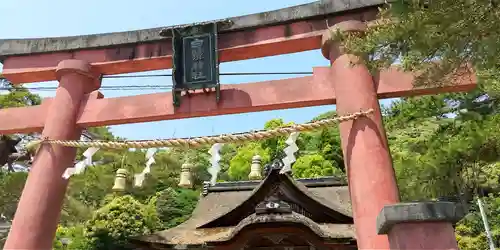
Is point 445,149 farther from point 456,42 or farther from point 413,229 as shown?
point 413,229

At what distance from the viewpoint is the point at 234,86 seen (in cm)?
586

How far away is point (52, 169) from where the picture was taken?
5.62 meters

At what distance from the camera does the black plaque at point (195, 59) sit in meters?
5.76

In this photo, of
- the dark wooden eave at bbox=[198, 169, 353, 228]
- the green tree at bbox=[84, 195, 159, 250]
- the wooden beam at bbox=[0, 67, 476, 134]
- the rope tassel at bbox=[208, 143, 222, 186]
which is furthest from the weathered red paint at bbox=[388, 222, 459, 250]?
the green tree at bbox=[84, 195, 159, 250]

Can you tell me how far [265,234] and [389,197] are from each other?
3.76 meters

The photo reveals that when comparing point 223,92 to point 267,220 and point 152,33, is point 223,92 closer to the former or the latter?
point 152,33

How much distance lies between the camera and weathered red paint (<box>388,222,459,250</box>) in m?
2.76

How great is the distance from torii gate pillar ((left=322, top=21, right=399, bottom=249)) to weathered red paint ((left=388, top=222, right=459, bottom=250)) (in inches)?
63.4

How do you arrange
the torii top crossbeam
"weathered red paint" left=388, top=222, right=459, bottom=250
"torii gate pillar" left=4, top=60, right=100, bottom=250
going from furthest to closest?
the torii top crossbeam < "torii gate pillar" left=4, top=60, right=100, bottom=250 < "weathered red paint" left=388, top=222, right=459, bottom=250

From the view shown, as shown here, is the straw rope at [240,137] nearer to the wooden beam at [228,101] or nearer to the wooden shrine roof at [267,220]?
the wooden beam at [228,101]

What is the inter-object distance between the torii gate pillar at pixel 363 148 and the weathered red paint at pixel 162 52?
0.40m

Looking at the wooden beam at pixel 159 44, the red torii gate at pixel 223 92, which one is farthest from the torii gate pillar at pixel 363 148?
the wooden beam at pixel 159 44

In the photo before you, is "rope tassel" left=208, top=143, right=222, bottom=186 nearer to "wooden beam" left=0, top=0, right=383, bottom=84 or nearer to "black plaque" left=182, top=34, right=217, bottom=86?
"black plaque" left=182, top=34, right=217, bottom=86

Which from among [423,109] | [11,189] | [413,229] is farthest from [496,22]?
[11,189]
